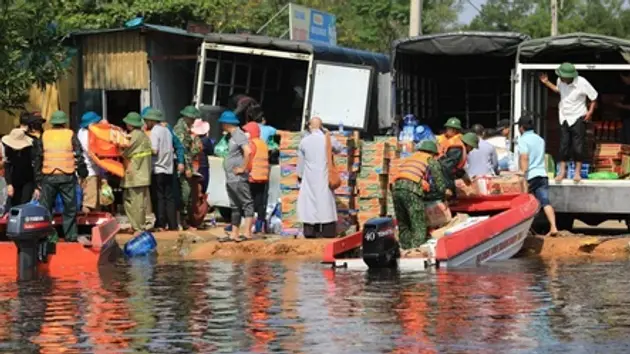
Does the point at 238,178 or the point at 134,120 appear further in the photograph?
the point at 134,120

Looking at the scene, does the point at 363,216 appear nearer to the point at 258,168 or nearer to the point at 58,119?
the point at 258,168

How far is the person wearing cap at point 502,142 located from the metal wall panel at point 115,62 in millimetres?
6821

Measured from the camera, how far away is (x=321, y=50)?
23.3m

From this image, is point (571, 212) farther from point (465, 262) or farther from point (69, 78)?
point (69, 78)

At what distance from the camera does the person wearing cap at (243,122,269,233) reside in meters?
19.0

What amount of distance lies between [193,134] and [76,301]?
7.67 metres

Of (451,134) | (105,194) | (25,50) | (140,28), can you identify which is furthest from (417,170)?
(140,28)

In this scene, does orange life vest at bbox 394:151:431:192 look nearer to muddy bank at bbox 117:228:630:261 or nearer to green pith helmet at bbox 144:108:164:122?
muddy bank at bbox 117:228:630:261

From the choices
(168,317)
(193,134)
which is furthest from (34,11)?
(168,317)

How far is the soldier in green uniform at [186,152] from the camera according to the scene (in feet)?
66.8

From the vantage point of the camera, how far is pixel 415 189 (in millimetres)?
16797

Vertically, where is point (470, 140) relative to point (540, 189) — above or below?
above

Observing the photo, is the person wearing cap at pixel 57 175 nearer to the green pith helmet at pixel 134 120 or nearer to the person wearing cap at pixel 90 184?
the person wearing cap at pixel 90 184

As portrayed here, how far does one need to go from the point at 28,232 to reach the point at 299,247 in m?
4.12
